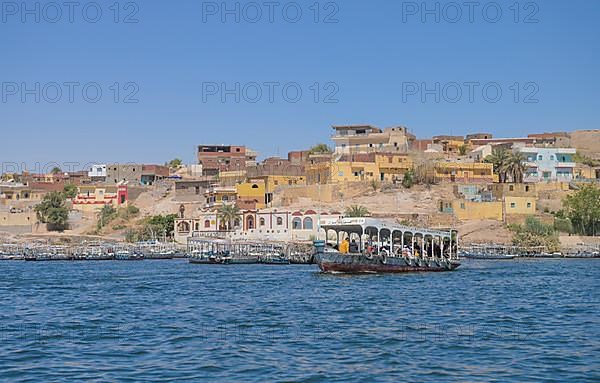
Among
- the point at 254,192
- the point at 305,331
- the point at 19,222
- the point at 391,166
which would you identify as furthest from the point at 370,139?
the point at 305,331

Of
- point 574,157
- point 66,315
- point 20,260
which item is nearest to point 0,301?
point 66,315

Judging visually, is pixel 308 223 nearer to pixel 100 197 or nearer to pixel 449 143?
pixel 449 143

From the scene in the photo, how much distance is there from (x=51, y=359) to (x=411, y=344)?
26.0 feet

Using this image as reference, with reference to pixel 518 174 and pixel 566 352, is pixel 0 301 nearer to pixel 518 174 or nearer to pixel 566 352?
pixel 566 352

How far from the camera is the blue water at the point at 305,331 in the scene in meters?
19.3

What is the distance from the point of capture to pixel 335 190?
8594cm

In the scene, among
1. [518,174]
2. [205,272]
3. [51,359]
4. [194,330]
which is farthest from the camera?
[518,174]

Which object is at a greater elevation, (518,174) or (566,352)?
(518,174)

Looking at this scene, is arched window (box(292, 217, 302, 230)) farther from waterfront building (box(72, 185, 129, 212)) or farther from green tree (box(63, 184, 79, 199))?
green tree (box(63, 184, 79, 199))

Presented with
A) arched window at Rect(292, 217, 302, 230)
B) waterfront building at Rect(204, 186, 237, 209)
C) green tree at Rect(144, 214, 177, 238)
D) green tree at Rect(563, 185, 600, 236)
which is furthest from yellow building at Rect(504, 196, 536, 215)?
green tree at Rect(144, 214, 177, 238)

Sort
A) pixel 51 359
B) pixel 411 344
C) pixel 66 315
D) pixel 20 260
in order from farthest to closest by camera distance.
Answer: pixel 20 260
pixel 66 315
pixel 411 344
pixel 51 359

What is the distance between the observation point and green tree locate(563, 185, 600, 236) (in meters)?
77.1

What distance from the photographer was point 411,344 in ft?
74.0

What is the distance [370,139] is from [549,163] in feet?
A: 57.1
